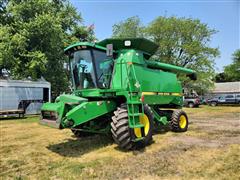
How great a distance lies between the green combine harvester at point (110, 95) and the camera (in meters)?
6.36

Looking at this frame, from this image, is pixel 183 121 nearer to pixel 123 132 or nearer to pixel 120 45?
pixel 120 45

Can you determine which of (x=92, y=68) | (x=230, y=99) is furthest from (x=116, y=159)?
(x=230, y=99)

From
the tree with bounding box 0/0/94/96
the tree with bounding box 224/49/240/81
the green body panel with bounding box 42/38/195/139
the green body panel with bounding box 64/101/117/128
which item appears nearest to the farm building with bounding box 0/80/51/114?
the tree with bounding box 0/0/94/96

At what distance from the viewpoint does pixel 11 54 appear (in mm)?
19250

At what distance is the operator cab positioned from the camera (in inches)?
281

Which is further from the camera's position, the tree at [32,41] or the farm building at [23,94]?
the tree at [32,41]

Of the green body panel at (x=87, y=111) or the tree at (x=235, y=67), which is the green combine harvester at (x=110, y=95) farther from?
the tree at (x=235, y=67)

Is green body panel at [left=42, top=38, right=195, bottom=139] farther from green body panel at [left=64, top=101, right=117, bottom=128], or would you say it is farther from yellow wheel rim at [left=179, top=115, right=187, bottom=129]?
yellow wheel rim at [left=179, top=115, right=187, bottom=129]

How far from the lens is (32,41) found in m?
22.0

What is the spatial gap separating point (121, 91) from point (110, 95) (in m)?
0.35

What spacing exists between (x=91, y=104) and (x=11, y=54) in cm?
1517

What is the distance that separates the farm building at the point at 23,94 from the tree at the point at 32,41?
1.07 m

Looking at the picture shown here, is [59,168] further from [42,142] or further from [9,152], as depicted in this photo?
[42,142]

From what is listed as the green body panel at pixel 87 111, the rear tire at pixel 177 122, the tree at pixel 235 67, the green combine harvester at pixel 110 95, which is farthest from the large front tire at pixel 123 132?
the tree at pixel 235 67
